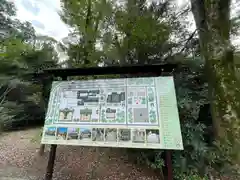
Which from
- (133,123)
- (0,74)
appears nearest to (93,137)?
(133,123)

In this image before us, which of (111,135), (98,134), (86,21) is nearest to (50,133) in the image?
(98,134)

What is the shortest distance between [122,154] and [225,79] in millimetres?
2342

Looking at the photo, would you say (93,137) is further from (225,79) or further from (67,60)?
(67,60)

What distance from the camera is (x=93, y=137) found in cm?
210

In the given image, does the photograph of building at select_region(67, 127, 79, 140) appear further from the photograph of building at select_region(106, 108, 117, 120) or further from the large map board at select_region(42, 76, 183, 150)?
the photograph of building at select_region(106, 108, 117, 120)

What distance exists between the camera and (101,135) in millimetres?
2078

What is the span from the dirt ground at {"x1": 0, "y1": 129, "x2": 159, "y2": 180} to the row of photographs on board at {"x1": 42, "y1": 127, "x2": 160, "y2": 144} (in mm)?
906

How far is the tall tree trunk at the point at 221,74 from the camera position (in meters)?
2.40

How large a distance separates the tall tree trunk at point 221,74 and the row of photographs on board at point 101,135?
51.9 inches

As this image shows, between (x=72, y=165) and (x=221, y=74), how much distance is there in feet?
10.6

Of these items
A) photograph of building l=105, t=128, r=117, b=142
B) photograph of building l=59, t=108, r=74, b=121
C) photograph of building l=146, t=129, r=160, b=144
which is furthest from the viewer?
photograph of building l=59, t=108, r=74, b=121

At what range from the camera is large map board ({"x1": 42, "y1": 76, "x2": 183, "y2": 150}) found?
198cm

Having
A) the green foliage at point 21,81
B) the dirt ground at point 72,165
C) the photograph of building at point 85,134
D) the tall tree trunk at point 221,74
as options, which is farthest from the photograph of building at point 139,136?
the green foliage at point 21,81

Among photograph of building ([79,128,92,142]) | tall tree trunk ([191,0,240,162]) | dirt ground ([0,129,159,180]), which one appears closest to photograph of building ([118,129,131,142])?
photograph of building ([79,128,92,142])
